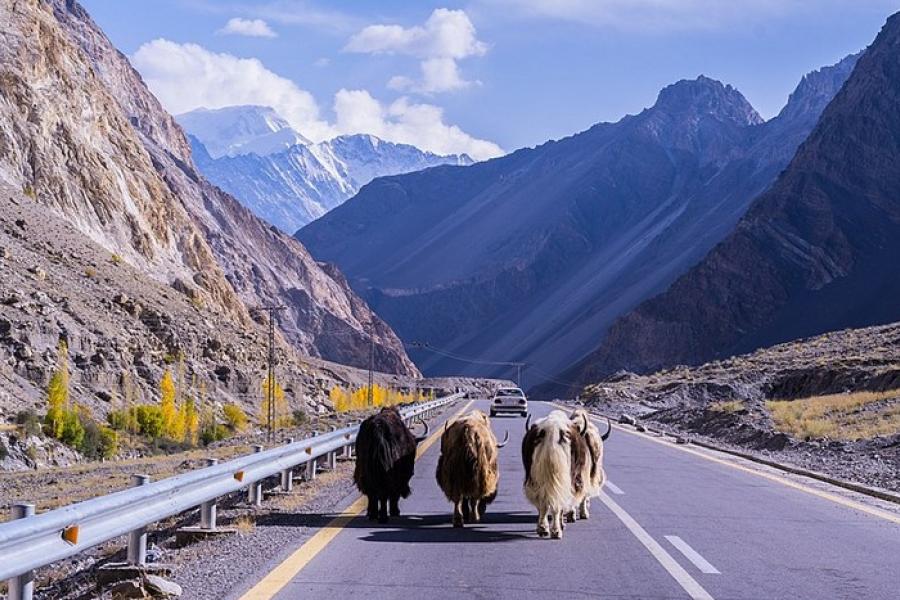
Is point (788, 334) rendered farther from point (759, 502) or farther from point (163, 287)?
point (759, 502)

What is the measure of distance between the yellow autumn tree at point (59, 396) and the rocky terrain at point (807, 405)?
2312 centimetres

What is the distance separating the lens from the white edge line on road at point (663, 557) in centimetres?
793

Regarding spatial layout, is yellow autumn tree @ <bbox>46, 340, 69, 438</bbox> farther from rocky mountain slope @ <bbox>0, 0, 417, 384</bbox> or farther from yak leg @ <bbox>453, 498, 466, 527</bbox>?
yak leg @ <bbox>453, 498, 466, 527</bbox>

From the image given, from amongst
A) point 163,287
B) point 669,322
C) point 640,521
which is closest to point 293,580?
point 640,521

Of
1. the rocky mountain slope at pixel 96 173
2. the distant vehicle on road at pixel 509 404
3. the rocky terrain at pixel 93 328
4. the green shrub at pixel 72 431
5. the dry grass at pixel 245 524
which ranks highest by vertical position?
the rocky mountain slope at pixel 96 173

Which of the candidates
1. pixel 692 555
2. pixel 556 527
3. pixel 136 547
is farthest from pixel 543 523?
pixel 136 547

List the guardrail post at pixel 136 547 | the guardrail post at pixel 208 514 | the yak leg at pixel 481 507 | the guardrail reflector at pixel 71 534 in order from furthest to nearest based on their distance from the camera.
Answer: the yak leg at pixel 481 507 → the guardrail post at pixel 208 514 → the guardrail post at pixel 136 547 → the guardrail reflector at pixel 71 534

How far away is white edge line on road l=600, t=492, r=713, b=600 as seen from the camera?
7934 mm

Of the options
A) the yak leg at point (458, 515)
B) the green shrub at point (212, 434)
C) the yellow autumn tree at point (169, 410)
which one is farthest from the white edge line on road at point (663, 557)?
the green shrub at point (212, 434)

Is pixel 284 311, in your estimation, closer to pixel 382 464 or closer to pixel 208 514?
pixel 382 464

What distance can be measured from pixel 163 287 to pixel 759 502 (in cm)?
6065

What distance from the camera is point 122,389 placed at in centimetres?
5225

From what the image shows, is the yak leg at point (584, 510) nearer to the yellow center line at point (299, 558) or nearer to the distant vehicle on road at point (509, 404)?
the yellow center line at point (299, 558)

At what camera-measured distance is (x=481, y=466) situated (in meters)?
11.4
